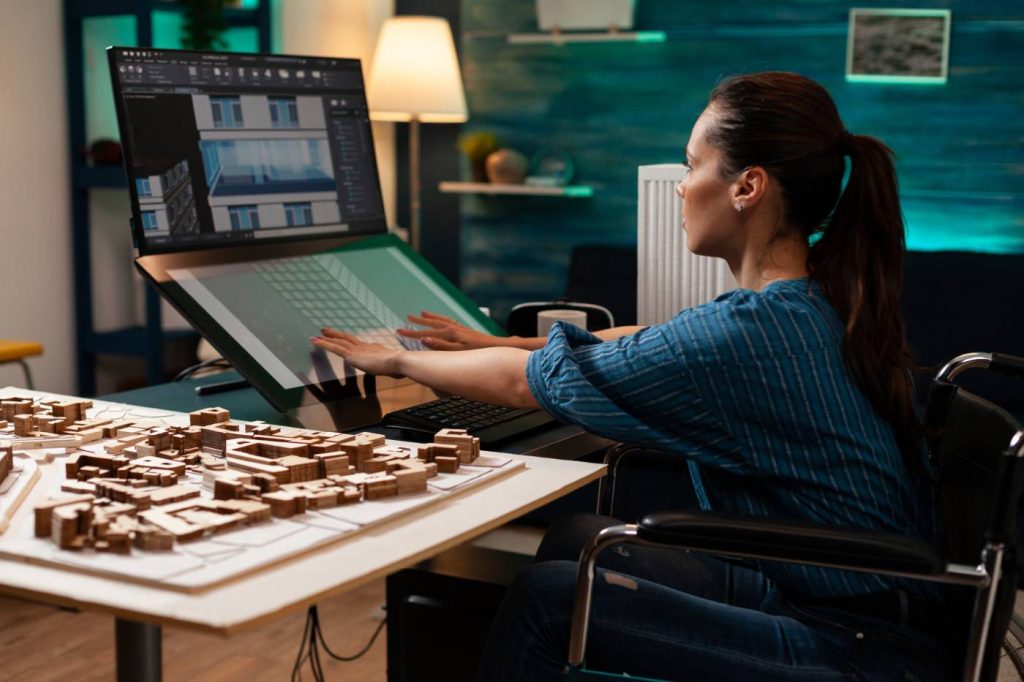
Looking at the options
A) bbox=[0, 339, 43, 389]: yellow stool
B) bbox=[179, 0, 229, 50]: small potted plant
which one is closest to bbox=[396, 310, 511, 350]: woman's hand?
bbox=[0, 339, 43, 389]: yellow stool

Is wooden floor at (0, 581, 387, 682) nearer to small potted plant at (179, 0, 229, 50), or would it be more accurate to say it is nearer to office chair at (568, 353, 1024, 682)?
office chair at (568, 353, 1024, 682)

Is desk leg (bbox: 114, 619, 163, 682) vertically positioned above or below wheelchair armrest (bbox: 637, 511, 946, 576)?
below

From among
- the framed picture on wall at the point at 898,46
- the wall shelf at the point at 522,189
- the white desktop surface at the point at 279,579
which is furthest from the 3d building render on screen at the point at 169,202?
the framed picture on wall at the point at 898,46

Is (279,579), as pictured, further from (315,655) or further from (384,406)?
(315,655)

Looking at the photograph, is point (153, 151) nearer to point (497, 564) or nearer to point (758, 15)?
point (497, 564)

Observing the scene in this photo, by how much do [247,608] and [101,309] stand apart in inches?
126

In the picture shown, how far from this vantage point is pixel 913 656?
1.27 meters

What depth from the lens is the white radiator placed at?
6.67ft

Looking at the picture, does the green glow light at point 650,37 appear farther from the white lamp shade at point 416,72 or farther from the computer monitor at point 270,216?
the computer monitor at point 270,216

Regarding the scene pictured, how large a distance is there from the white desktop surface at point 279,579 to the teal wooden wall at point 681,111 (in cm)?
318

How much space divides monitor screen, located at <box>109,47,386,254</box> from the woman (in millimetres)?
585

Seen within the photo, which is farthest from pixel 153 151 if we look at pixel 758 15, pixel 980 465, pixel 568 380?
pixel 758 15

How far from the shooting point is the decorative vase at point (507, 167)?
15.1ft

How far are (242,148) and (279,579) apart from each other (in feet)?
3.27
